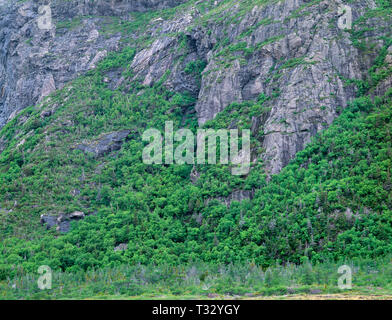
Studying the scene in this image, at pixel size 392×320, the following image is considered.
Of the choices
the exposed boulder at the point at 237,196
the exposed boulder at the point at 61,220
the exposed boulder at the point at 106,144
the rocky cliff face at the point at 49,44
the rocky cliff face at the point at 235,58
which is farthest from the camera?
the rocky cliff face at the point at 49,44

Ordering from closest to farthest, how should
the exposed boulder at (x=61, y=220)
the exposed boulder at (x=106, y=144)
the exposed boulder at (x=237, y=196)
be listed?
the exposed boulder at (x=237, y=196) → the exposed boulder at (x=61, y=220) → the exposed boulder at (x=106, y=144)

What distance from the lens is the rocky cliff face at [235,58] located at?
83938 millimetres

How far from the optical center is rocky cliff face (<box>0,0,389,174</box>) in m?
83.9

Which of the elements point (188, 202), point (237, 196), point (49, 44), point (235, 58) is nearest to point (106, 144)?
point (188, 202)

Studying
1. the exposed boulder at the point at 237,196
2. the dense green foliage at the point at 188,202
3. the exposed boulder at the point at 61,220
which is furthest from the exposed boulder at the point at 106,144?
the exposed boulder at the point at 237,196

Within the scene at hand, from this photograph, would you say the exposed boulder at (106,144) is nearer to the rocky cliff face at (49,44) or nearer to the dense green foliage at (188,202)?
the dense green foliage at (188,202)

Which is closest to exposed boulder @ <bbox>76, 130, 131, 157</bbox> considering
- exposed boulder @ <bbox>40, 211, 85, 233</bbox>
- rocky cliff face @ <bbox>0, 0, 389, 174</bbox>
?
rocky cliff face @ <bbox>0, 0, 389, 174</bbox>

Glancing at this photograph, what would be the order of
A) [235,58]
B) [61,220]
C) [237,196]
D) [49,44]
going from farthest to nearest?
1. [49,44]
2. [235,58]
3. [61,220]
4. [237,196]

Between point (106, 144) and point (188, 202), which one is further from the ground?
point (106, 144)

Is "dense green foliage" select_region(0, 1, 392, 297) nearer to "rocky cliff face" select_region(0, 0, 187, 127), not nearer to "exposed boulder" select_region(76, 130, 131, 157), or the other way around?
"exposed boulder" select_region(76, 130, 131, 157)

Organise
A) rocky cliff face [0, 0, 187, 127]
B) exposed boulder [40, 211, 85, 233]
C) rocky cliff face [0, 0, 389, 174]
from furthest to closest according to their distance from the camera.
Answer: rocky cliff face [0, 0, 187, 127] < rocky cliff face [0, 0, 389, 174] < exposed boulder [40, 211, 85, 233]

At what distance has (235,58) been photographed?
96.6 m

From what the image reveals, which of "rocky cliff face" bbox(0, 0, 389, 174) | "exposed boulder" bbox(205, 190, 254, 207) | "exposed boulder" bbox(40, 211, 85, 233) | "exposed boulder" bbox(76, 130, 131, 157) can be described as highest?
"rocky cliff face" bbox(0, 0, 389, 174)

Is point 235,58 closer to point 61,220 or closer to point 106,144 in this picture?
point 106,144
